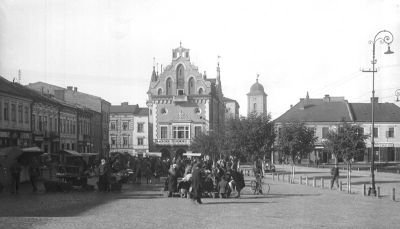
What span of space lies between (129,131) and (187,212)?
299ft

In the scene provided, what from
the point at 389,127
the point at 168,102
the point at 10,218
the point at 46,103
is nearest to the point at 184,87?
the point at 168,102

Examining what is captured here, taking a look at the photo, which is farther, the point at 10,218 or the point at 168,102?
the point at 168,102

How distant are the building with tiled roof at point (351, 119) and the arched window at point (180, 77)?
15147mm

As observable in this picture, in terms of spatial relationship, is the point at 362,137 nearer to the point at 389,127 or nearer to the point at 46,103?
the point at 46,103

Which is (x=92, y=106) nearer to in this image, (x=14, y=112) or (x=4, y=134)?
(x=14, y=112)

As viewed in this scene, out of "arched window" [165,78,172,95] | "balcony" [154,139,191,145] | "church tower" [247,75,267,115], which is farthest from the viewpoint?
"church tower" [247,75,267,115]

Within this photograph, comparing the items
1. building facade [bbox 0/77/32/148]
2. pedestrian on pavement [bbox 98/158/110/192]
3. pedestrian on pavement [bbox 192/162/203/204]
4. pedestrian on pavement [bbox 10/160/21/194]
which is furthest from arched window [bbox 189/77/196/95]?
pedestrian on pavement [bbox 192/162/203/204]

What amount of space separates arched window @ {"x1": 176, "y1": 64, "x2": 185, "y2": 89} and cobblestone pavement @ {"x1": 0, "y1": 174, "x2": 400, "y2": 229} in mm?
67113

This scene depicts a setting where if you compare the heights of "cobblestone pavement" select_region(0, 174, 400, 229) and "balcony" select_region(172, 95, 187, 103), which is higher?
"balcony" select_region(172, 95, 187, 103)

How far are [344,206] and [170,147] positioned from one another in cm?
6989

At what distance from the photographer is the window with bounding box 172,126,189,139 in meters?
92.9

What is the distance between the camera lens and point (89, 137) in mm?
73312

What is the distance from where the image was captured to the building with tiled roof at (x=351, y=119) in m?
90.9

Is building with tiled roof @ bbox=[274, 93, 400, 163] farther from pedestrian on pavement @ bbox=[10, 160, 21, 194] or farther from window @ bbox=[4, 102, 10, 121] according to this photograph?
pedestrian on pavement @ bbox=[10, 160, 21, 194]
